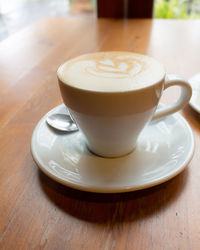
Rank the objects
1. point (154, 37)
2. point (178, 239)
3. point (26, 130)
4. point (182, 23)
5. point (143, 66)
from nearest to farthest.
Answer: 1. point (178, 239)
2. point (143, 66)
3. point (26, 130)
4. point (154, 37)
5. point (182, 23)

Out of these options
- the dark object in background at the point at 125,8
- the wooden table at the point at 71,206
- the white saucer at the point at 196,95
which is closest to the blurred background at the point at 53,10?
the dark object in background at the point at 125,8

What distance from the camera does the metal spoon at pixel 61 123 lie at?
18.2 inches

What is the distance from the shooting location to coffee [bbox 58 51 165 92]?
34cm

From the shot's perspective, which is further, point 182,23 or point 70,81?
point 182,23

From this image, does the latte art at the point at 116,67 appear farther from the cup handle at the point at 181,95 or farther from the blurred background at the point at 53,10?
the blurred background at the point at 53,10

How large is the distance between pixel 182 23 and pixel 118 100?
99 cm

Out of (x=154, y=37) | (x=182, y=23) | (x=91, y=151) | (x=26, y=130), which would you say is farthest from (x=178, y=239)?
(x=182, y=23)

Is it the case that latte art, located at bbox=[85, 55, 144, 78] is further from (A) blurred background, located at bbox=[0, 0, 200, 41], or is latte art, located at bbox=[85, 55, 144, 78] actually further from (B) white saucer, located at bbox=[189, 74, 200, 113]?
(A) blurred background, located at bbox=[0, 0, 200, 41]

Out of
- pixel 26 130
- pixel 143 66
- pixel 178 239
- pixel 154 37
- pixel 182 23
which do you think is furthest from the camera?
pixel 182 23

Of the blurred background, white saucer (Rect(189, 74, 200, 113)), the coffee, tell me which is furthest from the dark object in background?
the coffee

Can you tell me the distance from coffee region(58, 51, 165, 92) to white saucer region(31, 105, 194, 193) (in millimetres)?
112

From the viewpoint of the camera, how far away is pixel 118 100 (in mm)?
324

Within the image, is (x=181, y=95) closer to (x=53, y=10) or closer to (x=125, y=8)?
(x=125, y=8)

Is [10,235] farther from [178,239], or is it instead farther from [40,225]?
[178,239]
